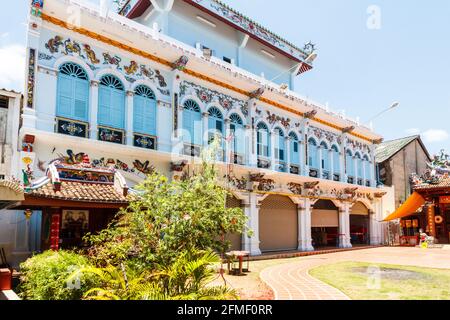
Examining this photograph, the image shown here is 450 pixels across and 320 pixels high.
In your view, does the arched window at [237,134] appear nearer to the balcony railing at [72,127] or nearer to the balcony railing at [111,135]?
the balcony railing at [111,135]

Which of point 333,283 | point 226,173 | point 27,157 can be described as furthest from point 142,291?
point 226,173

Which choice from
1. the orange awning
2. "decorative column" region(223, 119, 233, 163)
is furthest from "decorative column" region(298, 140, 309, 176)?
the orange awning

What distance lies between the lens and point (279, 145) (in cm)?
1834

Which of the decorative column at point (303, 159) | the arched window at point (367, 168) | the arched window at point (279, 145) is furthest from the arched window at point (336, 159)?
the arched window at point (279, 145)

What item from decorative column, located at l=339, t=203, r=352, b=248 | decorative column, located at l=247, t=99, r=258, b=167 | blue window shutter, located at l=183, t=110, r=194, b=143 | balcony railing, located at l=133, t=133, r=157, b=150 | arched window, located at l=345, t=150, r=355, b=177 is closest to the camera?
balcony railing, located at l=133, t=133, r=157, b=150

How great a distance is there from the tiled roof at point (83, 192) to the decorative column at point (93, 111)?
197 cm

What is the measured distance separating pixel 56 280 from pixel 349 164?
20.0m

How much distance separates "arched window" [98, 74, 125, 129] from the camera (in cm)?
1236

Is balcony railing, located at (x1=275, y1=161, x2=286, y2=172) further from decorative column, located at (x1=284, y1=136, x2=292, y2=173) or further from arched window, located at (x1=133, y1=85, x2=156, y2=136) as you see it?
arched window, located at (x1=133, y1=85, x2=156, y2=136)

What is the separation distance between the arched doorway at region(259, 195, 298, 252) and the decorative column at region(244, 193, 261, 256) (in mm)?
1355

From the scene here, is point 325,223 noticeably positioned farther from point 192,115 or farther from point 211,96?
point 192,115

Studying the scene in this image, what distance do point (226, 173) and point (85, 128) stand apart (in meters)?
5.77

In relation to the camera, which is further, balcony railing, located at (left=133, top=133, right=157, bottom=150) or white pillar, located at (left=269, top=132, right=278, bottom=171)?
white pillar, located at (left=269, top=132, right=278, bottom=171)

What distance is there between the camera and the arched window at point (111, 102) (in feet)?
40.6
